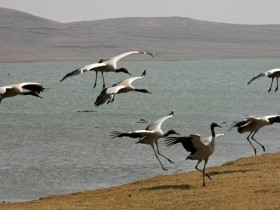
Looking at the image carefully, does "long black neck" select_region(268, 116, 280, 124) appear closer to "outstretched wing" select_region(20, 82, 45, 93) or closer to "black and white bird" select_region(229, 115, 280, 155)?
"black and white bird" select_region(229, 115, 280, 155)

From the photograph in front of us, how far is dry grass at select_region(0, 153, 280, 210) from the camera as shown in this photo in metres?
17.5

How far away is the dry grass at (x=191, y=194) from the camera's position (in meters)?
17.5

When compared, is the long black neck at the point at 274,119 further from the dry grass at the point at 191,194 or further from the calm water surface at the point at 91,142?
the calm water surface at the point at 91,142

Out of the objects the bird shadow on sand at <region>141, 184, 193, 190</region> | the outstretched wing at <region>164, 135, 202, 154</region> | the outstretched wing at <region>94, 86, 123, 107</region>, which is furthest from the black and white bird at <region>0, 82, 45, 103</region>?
the bird shadow on sand at <region>141, 184, 193, 190</region>

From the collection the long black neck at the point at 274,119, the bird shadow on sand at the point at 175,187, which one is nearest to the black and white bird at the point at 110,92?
the bird shadow on sand at the point at 175,187

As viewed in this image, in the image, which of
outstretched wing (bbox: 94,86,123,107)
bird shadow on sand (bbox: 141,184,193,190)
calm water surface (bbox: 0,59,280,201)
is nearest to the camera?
outstretched wing (bbox: 94,86,123,107)

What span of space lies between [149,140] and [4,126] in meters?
33.3

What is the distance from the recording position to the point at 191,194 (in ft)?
62.1

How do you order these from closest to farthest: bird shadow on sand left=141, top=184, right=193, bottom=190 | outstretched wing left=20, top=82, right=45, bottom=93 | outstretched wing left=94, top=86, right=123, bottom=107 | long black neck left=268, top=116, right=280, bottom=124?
1. outstretched wing left=94, top=86, right=123, bottom=107
2. outstretched wing left=20, top=82, right=45, bottom=93
3. bird shadow on sand left=141, top=184, right=193, bottom=190
4. long black neck left=268, top=116, right=280, bottom=124

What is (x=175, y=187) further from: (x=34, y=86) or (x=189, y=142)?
(x=34, y=86)

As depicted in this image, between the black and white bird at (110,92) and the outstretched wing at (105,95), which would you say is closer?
the outstretched wing at (105,95)

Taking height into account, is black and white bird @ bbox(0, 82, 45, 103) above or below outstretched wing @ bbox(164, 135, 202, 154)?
above

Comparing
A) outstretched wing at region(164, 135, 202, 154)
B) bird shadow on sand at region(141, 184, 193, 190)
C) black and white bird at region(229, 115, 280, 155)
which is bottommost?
bird shadow on sand at region(141, 184, 193, 190)

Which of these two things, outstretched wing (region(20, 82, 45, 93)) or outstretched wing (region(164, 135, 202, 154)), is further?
outstretched wing (region(20, 82, 45, 93))
